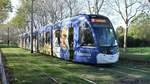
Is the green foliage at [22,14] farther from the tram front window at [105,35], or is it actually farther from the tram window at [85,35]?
the tram front window at [105,35]

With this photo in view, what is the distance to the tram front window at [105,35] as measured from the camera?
2324 centimetres

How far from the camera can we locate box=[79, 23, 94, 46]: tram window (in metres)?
23.5

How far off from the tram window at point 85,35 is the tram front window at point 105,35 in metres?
0.43

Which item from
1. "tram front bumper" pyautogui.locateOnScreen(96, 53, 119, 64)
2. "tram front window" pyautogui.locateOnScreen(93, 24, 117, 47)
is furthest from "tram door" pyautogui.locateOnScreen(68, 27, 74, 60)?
"tram front bumper" pyautogui.locateOnScreen(96, 53, 119, 64)

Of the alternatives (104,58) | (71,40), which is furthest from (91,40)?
(71,40)

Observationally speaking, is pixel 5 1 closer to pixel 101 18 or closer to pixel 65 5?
pixel 101 18

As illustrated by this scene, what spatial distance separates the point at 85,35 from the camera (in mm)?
23922

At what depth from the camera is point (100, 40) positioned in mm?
23250

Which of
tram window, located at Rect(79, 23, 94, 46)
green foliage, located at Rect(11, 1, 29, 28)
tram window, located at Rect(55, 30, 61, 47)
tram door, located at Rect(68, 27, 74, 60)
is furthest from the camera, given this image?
green foliage, located at Rect(11, 1, 29, 28)

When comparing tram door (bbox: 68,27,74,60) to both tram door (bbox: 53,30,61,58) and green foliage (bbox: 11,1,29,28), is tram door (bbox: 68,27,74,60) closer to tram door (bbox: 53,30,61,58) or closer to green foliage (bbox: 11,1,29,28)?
tram door (bbox: 53,30,61,58)

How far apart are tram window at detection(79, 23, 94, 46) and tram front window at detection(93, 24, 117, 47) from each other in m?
A: 0.43

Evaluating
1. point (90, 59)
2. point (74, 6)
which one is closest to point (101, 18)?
point (90, 59)

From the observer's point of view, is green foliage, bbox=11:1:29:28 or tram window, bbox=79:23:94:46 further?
green foliage, bbox=11:1:29:28

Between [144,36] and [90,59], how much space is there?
60.1m
